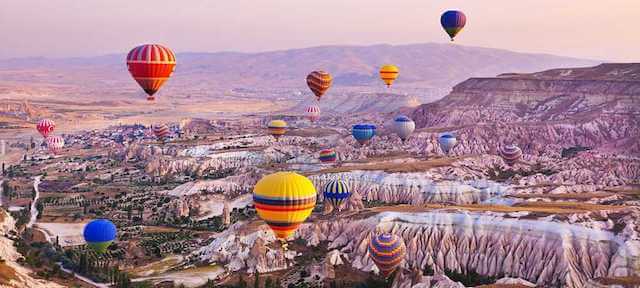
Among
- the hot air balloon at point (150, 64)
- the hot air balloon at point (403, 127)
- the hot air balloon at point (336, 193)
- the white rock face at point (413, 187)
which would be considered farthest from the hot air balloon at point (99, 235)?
the hot air balloon at point (403, 127)

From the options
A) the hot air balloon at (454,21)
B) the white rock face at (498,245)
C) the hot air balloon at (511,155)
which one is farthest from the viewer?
the hot air balloon at (511,155)

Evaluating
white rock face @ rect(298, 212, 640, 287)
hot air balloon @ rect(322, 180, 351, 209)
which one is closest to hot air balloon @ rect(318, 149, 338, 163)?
hot air balloon @ rect(322, 180, 351, 209)

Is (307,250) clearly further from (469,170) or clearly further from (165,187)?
(165,187)

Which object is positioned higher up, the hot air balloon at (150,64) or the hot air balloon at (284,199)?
the hot air balloon at (150,64)

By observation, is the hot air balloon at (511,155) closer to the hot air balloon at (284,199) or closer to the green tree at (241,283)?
the hot air balloon at (284,199)

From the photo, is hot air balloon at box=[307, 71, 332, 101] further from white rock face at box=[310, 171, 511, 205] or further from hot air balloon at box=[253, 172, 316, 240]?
hot air balloon at box=[253, 172, 316, 240]

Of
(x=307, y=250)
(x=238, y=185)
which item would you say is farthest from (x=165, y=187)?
(x=307, y=250)
